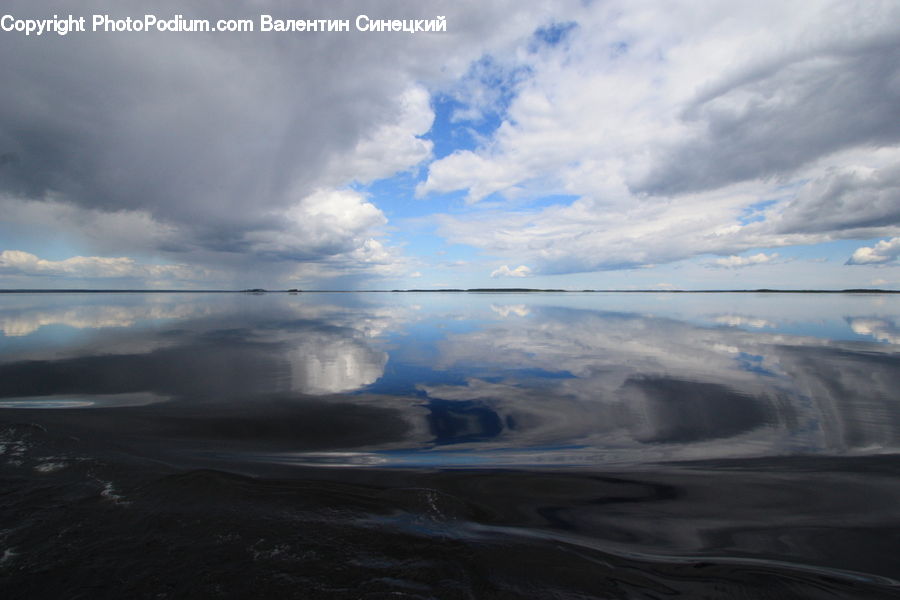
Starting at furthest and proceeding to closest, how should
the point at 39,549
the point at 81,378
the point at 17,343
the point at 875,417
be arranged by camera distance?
the point at 17,343, the point at 81,378, the point at 875,417, the point at 39,549

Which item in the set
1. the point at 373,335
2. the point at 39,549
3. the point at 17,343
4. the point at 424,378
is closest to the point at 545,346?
the point at 424,378

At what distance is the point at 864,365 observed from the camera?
17562 millimetres

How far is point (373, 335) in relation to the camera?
28.4 meters

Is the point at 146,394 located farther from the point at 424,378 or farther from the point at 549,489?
the point at 549,489

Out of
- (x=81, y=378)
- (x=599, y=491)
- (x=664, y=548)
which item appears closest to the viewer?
(x=664, y=548)

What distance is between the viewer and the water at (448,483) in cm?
466

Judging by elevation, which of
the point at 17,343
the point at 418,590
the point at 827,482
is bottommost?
the point at 827,482

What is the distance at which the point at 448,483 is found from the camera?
7.11 meters

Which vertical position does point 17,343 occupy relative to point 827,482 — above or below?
above

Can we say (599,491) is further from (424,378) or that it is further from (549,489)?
(424,378)

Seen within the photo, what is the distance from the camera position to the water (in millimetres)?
4656

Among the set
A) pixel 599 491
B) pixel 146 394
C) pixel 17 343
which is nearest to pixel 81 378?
pixel 146 394

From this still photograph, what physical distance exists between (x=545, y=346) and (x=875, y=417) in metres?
14.2

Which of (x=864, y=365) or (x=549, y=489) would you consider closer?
(x=549, y=489)
